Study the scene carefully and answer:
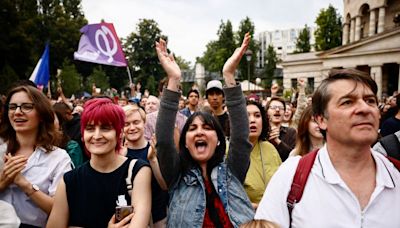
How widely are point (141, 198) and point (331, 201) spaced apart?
122cm

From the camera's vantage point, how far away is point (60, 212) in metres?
2.55

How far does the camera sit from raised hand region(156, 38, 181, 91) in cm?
308

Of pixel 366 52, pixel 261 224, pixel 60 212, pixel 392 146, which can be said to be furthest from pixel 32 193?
pixel 366 52

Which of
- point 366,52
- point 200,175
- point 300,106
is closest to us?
point 200,175

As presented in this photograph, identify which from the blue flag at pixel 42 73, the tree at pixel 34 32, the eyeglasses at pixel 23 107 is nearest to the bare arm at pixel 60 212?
the eyeglasses at pixel 23 107

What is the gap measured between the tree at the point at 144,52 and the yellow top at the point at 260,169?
63.4 meters

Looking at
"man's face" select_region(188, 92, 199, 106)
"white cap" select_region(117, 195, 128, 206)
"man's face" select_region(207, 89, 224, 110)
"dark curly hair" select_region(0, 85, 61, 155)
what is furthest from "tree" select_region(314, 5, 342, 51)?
"white cap" select_region(117, 195, 128, 206)

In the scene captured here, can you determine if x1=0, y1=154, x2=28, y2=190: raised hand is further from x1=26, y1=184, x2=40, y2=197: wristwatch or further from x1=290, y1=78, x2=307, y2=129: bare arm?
x1=290, y1=78, x2=307, y2=129: bare arm

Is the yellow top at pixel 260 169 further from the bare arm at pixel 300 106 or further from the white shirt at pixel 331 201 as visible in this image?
the bare arm at pixel 300 106

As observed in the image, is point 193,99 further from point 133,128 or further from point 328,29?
point 328,29

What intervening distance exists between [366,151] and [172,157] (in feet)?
4.56

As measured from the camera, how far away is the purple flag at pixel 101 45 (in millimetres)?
10594

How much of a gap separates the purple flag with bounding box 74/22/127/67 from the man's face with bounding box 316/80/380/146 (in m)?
8.99

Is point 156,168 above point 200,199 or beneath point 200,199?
above
